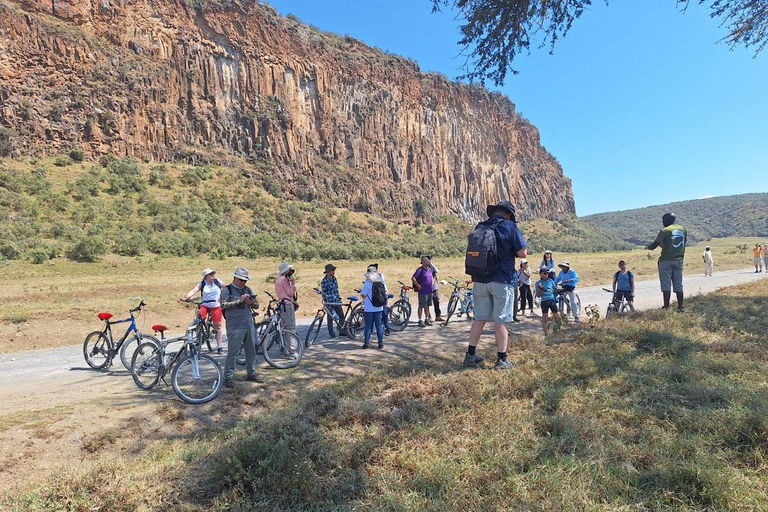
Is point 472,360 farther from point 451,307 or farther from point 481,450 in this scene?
point 451,307

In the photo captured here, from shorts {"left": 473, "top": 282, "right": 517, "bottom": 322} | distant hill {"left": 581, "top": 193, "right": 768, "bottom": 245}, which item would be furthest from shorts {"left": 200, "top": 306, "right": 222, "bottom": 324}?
distant hill {"left": 581, "top": 193, "right": 768, "bottom": 245}

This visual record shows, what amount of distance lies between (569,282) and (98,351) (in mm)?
9709

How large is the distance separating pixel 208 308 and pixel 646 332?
26.3 ft

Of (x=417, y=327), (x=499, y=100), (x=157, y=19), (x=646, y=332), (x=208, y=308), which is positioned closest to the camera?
(x=646, y=332)

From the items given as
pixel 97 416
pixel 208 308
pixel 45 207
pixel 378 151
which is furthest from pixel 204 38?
pixel 97 416

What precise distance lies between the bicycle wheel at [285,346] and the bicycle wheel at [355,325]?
7.24 ft

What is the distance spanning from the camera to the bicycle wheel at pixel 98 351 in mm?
7500

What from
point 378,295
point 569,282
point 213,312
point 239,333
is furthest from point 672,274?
point 213,312

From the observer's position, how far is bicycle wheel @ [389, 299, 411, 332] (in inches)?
403

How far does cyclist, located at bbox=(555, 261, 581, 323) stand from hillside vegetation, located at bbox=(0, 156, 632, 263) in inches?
996

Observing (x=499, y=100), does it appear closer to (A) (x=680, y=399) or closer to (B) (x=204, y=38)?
(B) (x=204, y=38)

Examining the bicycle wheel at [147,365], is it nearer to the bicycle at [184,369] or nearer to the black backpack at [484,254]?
the bicycle at [184,369]

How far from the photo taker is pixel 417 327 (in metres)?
10.4

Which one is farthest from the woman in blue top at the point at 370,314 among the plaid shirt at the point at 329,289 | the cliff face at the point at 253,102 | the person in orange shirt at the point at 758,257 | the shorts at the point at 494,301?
the cliff face at the point at 253,102
